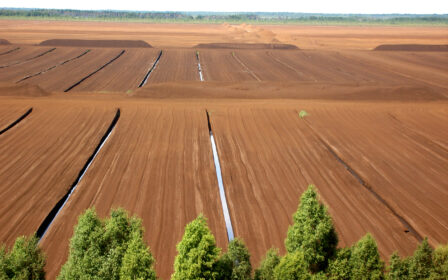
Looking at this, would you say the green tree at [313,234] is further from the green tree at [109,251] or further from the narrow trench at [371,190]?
the narrow trench at [371,190]

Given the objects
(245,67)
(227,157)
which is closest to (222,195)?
(227,157)

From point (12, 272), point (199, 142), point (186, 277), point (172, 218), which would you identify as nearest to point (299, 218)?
point (186, 277)

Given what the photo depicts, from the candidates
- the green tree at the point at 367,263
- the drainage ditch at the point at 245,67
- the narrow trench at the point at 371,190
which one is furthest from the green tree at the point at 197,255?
the drainage ditch at the point at 245,67

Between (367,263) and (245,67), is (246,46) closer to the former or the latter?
(245,67)

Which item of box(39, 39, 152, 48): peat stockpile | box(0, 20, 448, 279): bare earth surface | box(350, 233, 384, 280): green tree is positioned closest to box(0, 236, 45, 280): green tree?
box(0, 20, 448, 279): bare earth surface

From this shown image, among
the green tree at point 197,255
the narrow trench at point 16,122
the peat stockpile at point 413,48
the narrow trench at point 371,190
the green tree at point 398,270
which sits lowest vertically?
the narrow trench at point 371,190

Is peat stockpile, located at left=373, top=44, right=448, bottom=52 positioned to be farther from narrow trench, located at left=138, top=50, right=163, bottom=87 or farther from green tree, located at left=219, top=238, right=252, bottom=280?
green tree, located at left=219, top=238, right=252, bottom=280
